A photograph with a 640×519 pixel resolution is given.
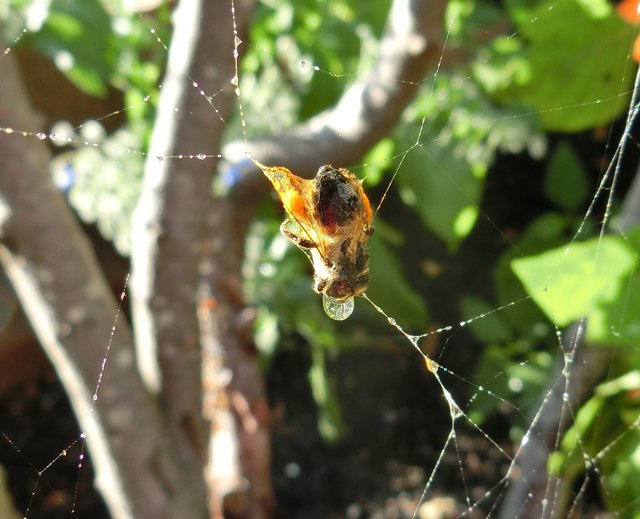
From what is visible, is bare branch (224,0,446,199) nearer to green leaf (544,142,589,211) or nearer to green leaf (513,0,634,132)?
green leaf (513,0,634,132)

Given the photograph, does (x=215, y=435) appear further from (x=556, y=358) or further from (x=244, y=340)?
(x=556, y=358)

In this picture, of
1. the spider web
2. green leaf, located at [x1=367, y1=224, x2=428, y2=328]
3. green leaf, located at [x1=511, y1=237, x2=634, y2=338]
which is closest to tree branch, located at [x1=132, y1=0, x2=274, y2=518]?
the spider web

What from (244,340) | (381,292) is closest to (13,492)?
(244,340)

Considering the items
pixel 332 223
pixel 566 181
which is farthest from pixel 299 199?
pixel 566 181

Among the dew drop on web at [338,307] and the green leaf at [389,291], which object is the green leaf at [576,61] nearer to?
the green leaf at [389,291]

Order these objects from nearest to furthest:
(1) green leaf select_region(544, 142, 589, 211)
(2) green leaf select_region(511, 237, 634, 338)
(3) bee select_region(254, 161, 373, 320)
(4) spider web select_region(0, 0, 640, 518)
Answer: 1. (3) bee select_region(254, 161, 373, 320)
2. (2) green leaf select_region(511, 237, 634, 338)
3. (4) spider web select_region(0, 0, 640, 518)
4. (1) green leaf select_region(544, 142, 589, 211)

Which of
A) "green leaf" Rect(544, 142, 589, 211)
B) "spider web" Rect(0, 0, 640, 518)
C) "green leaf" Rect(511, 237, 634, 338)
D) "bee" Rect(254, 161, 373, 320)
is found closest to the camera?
"bee" Rect(254, 161, 373, 320)

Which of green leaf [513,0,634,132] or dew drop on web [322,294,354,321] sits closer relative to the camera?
dew drop on web [322,294,354,321]
